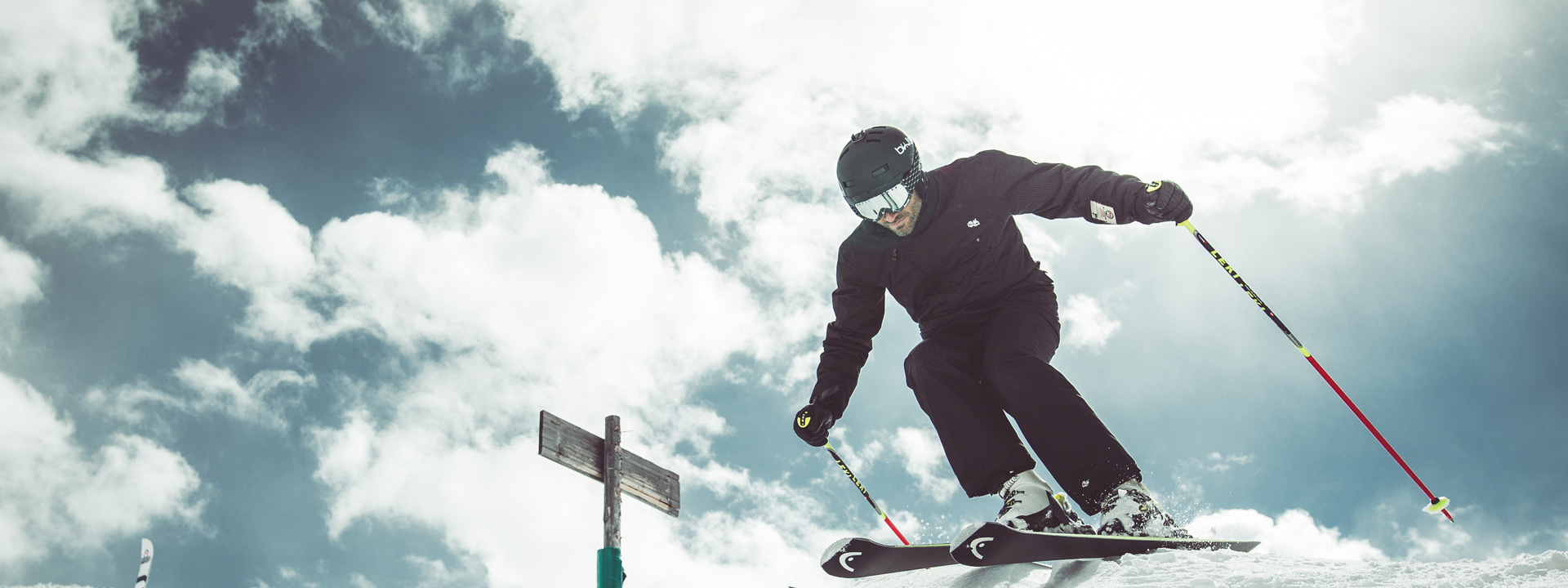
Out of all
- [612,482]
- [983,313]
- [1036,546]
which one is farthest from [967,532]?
[612,482]

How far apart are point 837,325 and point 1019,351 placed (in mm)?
1134

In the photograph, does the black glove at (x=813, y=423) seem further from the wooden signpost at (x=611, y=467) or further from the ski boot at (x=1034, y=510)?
the wooden signpost at (x=611, y=467)

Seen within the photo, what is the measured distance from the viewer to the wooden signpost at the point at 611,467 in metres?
6.62

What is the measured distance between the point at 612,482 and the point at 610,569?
47.8 inches

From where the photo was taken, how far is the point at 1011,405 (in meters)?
3.40

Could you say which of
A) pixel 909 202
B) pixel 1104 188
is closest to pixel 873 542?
pixel 909 202

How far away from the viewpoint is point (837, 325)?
14.5 feet

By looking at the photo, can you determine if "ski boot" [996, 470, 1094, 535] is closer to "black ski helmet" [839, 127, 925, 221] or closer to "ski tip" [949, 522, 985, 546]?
"ski tip" [949, 522, 985, 546]

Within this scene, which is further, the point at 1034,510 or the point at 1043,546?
the point at 1034,510

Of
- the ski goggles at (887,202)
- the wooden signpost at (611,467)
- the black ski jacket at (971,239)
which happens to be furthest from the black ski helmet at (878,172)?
the wooden signpost at (611,467)

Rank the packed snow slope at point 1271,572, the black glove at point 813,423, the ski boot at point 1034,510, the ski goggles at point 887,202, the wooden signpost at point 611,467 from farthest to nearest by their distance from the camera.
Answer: the wooden signpost at point 611,467
the black glove at point 813,423
the ski goggles at point 887,202
the ski boot at point 1034,510
the packed snow slope at point 1271,572

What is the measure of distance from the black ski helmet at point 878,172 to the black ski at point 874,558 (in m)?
1.57

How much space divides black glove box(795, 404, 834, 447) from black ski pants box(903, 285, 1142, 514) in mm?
482

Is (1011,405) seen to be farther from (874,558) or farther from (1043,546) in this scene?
(874,558)
